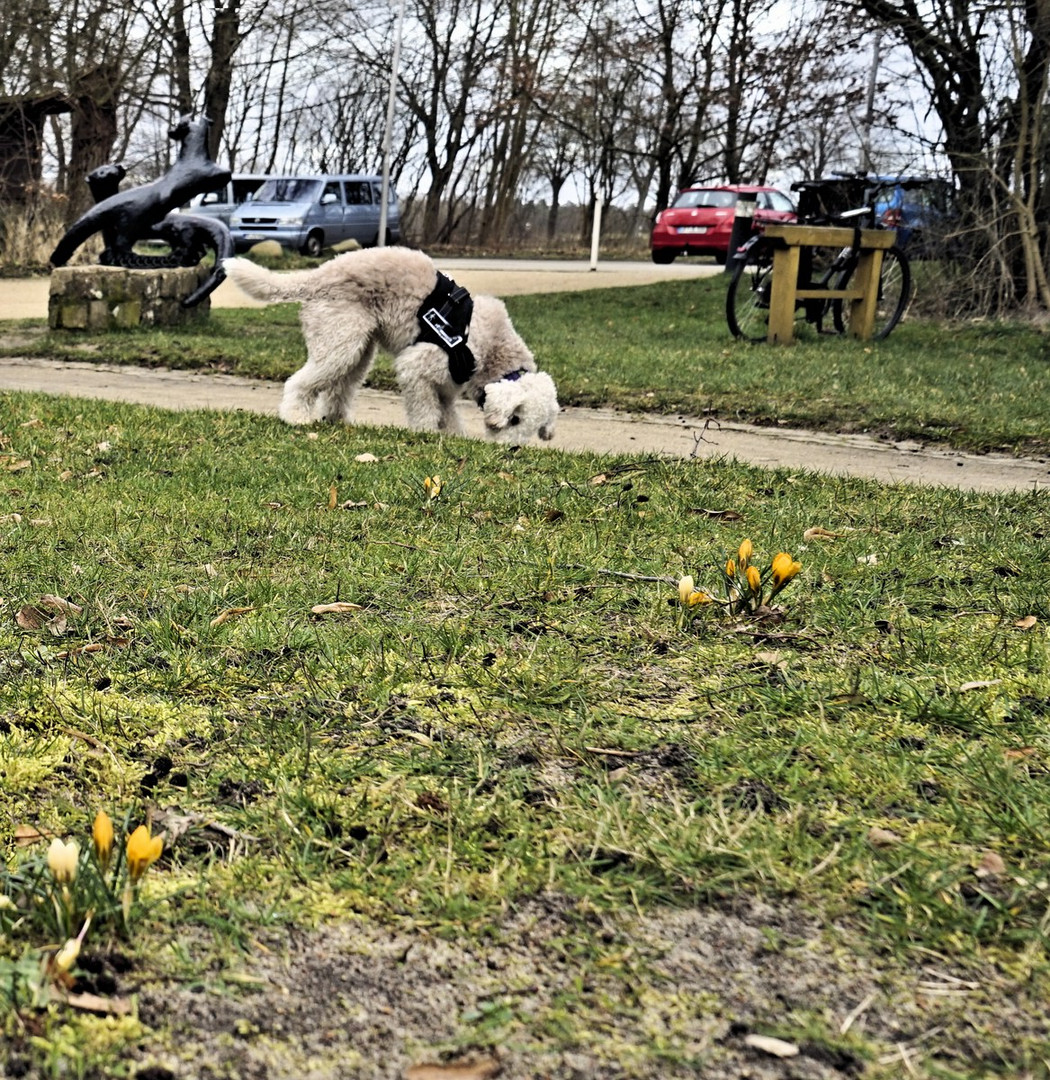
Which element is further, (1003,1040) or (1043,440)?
(1043,440)

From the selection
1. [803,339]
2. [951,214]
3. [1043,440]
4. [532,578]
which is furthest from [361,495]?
[951,214]

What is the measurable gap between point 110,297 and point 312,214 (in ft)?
53.3

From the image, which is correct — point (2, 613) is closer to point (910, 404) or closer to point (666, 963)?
point (666, 963)

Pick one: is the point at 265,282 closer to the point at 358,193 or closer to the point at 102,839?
the point at 102,839

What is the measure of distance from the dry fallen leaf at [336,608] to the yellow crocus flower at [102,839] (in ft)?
5.26

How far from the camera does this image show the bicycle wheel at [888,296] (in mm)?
13573

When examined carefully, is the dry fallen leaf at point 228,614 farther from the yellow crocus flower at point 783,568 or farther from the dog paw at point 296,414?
the dog paw at point 296,414

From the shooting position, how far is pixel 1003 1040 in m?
1.75

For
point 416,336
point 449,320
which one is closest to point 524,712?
point 449,320

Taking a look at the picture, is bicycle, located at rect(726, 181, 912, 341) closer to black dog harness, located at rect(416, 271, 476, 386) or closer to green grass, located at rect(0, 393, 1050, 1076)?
black dog harness, located at rect(416, 271, 476, 386)

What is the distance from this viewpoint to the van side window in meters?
29.5

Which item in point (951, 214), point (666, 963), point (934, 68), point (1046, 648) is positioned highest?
point (934, 68)

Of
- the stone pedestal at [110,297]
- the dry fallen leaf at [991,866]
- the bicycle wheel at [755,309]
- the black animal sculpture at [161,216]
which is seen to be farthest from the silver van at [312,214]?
the dry fallen leaf at [991,866]

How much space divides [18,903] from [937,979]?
54.4 inches
